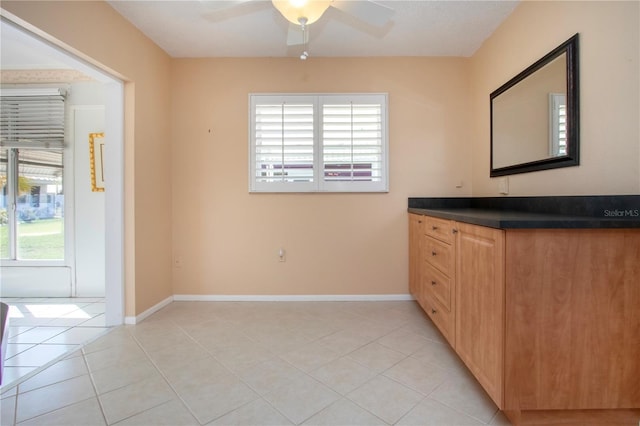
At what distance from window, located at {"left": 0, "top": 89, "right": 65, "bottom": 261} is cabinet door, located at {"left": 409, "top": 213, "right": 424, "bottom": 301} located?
12.4 feet

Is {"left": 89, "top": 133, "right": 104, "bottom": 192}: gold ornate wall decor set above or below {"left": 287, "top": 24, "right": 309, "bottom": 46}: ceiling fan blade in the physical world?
below

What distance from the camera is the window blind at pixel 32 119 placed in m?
3.04

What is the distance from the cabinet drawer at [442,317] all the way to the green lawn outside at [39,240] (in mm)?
3878

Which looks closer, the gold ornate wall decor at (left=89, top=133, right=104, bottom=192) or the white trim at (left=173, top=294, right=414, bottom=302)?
the white trim at (left=173, top=294, right=414, bottom=302)

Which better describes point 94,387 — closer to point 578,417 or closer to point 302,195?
point 302,195

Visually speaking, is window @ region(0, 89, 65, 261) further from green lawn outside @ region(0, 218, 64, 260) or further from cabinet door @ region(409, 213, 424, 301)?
cabinet door @ region(409, 213, 424, 301)

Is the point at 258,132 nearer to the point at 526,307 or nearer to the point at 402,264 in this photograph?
the point at 402,264

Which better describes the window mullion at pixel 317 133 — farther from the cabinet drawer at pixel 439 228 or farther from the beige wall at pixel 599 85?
the beige wall at pixel 599 85

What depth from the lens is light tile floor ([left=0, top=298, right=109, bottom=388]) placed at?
71.0 inches

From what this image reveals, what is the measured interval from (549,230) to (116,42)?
10.1 ft

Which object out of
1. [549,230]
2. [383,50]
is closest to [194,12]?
[383,50]

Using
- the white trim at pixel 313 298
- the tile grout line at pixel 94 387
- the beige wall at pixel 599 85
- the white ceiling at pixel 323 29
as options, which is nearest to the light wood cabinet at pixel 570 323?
the beige wall at pixel 599 85

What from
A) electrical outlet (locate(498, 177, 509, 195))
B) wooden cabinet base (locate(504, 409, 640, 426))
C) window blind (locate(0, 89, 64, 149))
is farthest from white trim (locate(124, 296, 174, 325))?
electrical outlet (locate(498, 177, 509, 195))

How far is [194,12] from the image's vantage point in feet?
7.15
